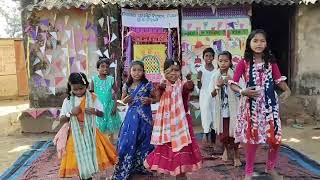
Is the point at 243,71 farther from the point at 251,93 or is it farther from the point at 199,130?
the point at 199,130

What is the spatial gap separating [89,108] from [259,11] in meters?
8.21

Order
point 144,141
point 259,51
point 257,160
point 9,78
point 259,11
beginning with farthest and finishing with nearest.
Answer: point 9,78 < point 259,11 < point 257,160 < point 144,141 < point 259,51

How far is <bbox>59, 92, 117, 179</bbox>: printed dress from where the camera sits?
435 cm

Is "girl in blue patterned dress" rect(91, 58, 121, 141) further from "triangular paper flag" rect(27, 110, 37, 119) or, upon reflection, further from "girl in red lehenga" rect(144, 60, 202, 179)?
"triangular paper flag" rect(27, 110, 37, 119)

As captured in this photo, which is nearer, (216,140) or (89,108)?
(89,108)

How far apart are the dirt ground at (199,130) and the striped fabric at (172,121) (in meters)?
2.43

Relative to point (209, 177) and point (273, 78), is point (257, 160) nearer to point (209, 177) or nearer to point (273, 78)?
point (209, 177)

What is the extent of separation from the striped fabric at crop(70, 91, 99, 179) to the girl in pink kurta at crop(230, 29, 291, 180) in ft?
4.90

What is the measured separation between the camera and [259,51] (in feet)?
13.9

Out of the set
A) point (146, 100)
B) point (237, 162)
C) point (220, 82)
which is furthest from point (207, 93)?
point (146, 100)

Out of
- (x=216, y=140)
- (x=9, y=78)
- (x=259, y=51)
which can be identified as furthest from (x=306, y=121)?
(x=9, y=78)

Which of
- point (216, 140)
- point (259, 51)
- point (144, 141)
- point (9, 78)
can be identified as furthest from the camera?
point (9, 78)

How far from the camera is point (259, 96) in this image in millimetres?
4234

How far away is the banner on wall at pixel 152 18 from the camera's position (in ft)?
27.8
